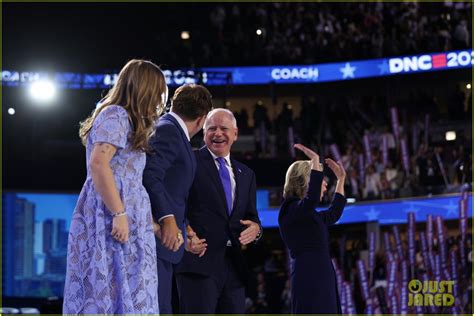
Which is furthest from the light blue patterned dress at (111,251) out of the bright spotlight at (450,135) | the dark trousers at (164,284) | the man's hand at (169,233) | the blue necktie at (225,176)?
the bright spotlight at (450,135)

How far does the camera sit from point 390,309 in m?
10.9

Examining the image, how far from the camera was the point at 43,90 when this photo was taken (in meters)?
15.8

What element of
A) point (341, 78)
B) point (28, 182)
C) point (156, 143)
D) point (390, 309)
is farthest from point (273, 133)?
point (156, 143)

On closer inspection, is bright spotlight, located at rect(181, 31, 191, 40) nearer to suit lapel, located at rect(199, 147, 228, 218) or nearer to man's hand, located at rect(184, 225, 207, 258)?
suit lapel, located at rect(199, 147, 228, 218)

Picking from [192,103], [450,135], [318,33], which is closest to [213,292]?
[192,103]

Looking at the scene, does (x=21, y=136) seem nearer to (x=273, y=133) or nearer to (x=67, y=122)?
(x=67, y=122)

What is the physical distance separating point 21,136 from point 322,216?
12111mm

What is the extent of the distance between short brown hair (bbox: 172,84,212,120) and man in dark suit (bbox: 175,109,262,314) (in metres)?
0.45

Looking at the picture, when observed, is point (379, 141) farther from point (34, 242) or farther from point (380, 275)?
point (34, 242)

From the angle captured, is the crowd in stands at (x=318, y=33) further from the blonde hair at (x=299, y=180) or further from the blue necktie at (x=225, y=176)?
the blue necktie at (x=225, y=176)

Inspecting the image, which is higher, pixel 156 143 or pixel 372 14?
pixel 372 14

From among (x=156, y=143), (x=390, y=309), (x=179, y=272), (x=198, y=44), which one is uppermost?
(x=198, y=44)

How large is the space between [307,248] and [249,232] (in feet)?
1.84

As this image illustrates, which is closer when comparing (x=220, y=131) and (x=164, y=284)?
(x=164, y=284)
